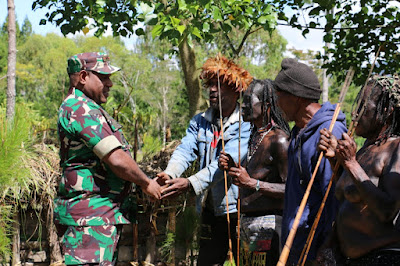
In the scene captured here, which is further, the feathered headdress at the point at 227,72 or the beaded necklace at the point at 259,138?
the feathered headdress at the point at 227,72

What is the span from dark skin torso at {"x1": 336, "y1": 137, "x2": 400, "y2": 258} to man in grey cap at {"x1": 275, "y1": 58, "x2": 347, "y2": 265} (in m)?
0.26

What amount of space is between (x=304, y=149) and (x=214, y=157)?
47.8 inches

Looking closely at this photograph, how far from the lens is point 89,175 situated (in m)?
3.25

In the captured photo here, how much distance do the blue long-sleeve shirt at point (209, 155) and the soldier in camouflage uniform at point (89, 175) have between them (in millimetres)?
479

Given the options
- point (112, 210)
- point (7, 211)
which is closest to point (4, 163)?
point (7, 211)

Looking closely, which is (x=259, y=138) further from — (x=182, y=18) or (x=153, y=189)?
(x=182, y=18)

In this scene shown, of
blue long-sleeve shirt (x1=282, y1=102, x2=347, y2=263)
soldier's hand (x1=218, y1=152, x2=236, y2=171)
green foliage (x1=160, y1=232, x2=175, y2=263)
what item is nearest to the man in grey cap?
blue long-sleeve shirt (x1=282, y1=102, x2=347, y2=263)

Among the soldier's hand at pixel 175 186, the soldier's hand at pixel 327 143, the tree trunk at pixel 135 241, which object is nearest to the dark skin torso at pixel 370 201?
the soldier's hand at pixel 327 143

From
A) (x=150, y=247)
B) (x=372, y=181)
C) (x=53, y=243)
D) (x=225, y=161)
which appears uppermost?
(x=372, y=181)

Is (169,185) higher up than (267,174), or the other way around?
(267,174)

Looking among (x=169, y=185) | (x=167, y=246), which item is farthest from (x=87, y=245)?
(x=167, y=246)

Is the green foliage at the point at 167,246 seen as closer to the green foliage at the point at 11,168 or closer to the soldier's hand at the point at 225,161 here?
the green foliage at the point at 11,168

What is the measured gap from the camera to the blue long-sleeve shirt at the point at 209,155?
3676 mm

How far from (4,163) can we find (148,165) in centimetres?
154
